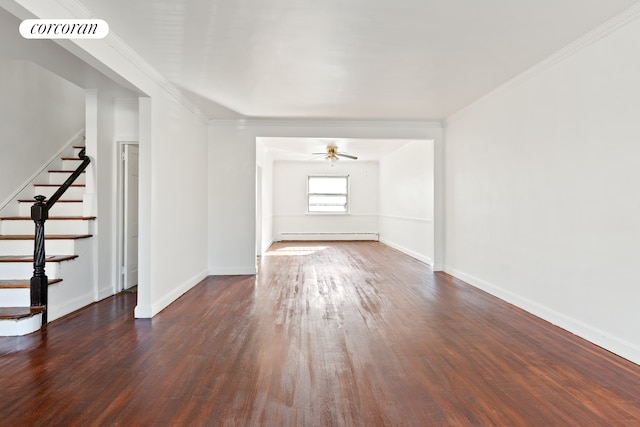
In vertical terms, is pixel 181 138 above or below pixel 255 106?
below

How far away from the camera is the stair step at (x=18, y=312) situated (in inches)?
120

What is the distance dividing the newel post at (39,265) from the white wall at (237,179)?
2.55m

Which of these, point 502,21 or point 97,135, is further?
point 97,135

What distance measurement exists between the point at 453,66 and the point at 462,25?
0.86m

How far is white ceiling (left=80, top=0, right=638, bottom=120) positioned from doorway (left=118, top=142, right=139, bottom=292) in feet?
3.69

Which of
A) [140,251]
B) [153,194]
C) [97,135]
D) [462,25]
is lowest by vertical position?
[140,251]

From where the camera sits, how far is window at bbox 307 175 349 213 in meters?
11.2

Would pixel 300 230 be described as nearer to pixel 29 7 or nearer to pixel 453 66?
pixel 453 66

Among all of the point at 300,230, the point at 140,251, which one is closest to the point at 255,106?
the point at 140,251

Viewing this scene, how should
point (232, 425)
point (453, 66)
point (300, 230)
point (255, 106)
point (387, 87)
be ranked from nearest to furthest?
point (232, 425) → point (453, 66) → point (387, 87) → point (255, 106) → point (300, 230)

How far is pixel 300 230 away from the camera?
36.4ft

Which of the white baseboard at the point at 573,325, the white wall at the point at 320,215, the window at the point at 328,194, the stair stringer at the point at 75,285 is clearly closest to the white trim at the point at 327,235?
the white wall at the point at 320,215

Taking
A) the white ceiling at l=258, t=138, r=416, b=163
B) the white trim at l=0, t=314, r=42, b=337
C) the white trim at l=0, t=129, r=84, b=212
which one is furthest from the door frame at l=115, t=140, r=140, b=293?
the white ceiling at l=258, t=138, r=416, b=163

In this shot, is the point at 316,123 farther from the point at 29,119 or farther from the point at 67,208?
the point at 29,119
